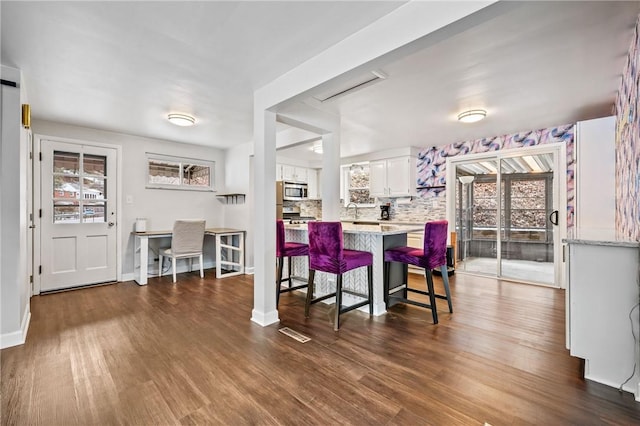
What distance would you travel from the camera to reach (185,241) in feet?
14.9

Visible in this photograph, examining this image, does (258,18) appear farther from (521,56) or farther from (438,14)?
(521,56)

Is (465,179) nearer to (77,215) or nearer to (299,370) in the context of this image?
(299,370)

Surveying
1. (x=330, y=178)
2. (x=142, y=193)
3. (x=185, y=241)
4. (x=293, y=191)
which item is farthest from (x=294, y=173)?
(x=330, y=178)

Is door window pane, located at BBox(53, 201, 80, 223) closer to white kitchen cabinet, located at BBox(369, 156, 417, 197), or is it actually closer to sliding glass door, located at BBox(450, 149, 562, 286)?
white kitchen cabinet, located at BBox(369, 156, 417, 197)

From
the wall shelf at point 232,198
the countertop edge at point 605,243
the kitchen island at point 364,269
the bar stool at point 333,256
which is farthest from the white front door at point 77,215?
the countertop edge at point 605,243

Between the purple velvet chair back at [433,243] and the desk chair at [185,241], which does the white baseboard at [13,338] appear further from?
A: the purple velvet chair back at [433,243]

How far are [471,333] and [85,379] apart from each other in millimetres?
2941

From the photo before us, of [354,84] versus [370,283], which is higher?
[354,84]

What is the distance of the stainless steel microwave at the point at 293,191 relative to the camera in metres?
6.16

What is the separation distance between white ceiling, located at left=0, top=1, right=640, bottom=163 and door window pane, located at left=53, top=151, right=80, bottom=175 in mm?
536

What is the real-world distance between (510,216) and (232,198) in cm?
485

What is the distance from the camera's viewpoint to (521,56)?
88.4 inches

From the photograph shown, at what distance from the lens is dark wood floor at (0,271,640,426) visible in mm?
1557

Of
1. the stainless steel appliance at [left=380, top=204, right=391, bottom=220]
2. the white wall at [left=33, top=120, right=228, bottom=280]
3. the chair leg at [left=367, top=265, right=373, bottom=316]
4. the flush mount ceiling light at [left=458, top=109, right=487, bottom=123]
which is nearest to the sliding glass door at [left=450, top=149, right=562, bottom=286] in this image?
the stainless steel appliance at [left=380, top=204, right=391, bottom=220]
